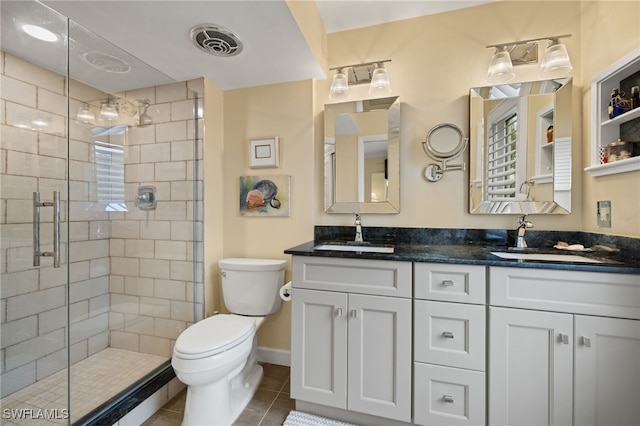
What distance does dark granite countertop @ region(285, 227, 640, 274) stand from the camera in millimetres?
1125

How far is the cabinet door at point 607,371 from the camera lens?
3.55 ft

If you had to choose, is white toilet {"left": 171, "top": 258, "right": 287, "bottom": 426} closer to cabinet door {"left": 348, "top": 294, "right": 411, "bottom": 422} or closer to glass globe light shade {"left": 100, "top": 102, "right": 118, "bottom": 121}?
cabinet door {"left": 348, "top": 294, "right": 411, "bottom": 422}

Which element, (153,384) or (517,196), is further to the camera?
(517,196)

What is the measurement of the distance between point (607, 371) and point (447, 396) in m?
0.64

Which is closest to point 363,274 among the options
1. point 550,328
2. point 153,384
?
point 550,328

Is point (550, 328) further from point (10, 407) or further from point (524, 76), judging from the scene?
point (10, 407)

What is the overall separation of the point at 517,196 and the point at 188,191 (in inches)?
88.2

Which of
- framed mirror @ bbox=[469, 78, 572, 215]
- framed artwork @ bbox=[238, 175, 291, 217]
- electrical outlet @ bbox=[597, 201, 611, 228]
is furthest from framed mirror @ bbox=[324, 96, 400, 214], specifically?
electrical outlet @ bbox=[597, 201, 611, 228]

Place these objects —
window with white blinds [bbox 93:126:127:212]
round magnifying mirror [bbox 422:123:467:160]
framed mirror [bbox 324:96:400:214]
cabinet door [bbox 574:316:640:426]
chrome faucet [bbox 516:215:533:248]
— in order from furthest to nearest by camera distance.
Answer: window with white blinds [bbox 93:126:127:212] → framed mirror [bbox 324:96:400:214] → round magnifying mirror [bbox 422:123:467:160] → chrome faucet [bbox 516:215:533:248] → cabinet door [bbox 574:316:640:426]

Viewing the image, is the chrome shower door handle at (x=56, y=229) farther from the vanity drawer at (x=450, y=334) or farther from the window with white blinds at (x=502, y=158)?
the window with white blinds at (x=502, y=158)

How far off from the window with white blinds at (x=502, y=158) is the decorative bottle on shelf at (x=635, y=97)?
0.47 m

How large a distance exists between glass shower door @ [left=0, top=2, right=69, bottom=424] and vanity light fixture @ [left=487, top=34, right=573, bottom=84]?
2466 mm

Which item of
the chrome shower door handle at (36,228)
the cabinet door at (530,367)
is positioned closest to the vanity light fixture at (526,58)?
the cabinet door at (530,367)

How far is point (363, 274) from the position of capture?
1369 mm
